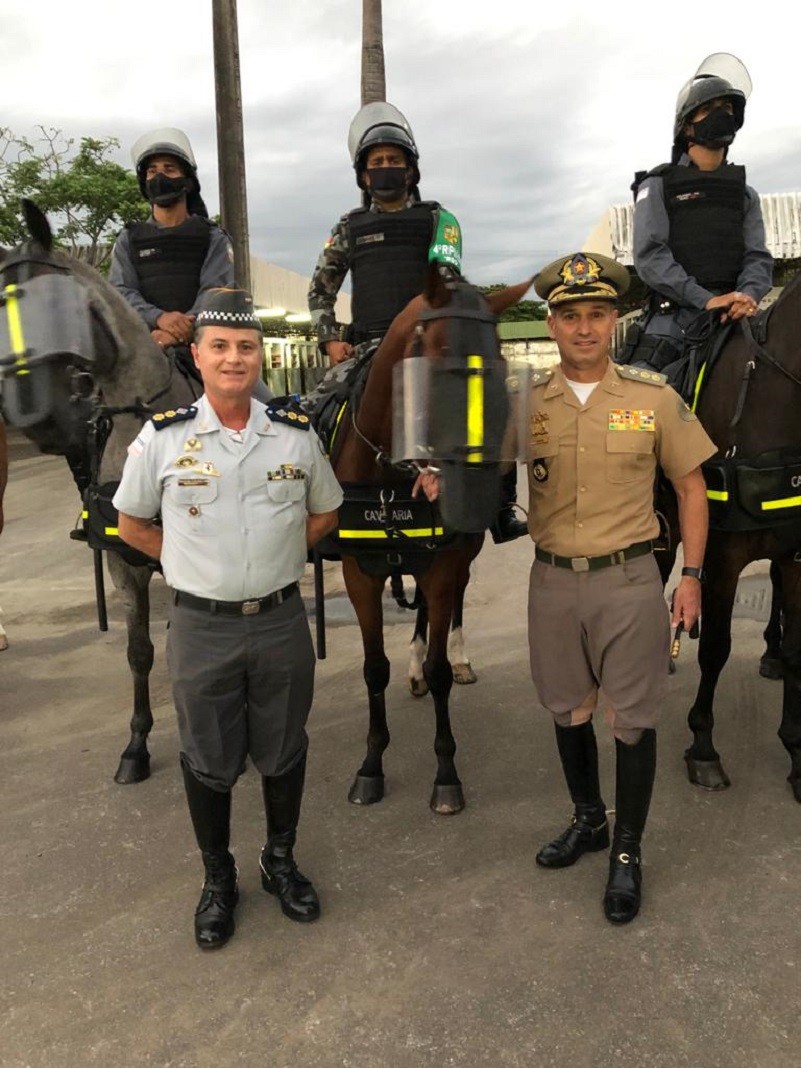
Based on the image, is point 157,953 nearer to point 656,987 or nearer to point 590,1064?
point 590,1064

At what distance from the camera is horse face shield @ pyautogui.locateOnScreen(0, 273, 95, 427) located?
281 centimetres

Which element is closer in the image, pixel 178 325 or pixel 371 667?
pixel 371 667

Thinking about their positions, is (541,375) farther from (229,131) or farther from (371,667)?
(229,131)

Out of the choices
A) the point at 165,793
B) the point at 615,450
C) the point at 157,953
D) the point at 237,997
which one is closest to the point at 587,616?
the point at 615,450

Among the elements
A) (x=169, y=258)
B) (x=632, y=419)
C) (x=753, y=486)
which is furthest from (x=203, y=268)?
(x=753, y=486)

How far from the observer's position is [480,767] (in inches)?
151

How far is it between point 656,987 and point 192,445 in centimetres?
213

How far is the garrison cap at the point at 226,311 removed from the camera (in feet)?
7.91

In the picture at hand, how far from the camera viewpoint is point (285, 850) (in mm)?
2859

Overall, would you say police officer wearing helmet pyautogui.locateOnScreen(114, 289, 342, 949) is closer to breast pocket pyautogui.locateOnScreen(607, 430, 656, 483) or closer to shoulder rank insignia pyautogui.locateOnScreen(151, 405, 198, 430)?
shoulder rank insignia pyautogui.locateOnScreen(151, 405, 198, 430)

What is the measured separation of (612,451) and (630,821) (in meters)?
1.27

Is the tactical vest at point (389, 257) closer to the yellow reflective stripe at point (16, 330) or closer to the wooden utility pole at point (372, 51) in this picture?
the yellow reflective stripe at point (16, 330)

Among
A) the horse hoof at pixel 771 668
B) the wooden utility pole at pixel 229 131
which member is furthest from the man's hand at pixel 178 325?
the wooden utility pole at pixel 229 131

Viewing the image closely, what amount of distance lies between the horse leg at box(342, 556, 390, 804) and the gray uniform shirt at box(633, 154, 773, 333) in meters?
1.99
